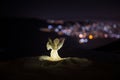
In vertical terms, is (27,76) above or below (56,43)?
below

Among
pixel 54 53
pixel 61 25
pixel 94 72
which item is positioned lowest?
pixel 94 72

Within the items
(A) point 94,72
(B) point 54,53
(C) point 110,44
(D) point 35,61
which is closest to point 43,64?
(D) point 35,61

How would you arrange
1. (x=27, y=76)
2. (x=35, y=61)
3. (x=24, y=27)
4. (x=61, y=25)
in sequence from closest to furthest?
(x=27, y=76)
(x=35, y=61)
(x=61, y=25)
(x=24, y=27)

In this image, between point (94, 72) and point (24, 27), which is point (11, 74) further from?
point (24, 27)

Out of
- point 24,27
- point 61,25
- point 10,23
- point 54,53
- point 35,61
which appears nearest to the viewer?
point 35,61

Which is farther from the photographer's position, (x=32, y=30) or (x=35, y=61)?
(x=32, y=30)

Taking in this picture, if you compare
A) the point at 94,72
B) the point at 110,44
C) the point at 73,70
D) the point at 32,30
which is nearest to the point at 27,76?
the point at 73,70

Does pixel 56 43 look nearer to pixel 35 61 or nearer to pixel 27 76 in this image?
pixel 35 61
